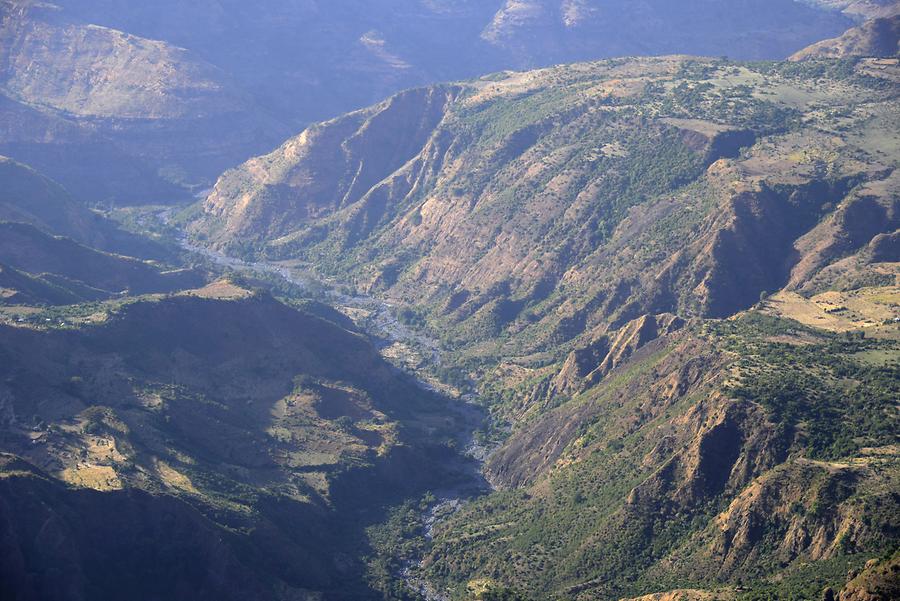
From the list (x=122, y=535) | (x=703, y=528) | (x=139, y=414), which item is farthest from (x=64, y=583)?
(x=703, y=528)

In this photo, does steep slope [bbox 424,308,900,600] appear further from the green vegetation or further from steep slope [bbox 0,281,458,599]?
steep slope [bbox 0,281,458,599]

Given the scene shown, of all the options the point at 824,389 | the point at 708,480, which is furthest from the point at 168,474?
the point at 824,389

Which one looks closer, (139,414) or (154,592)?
(154,592)

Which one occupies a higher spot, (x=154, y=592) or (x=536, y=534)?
(x=536, y=534)

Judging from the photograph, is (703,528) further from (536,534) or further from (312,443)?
(312,443)

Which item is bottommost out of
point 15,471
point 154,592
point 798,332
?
point 154,592

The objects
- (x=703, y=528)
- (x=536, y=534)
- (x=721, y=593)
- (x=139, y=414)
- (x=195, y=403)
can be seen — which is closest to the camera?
(x=721, y=593)

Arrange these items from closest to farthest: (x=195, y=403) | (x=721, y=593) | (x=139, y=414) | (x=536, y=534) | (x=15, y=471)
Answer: (x=721, y=593)
(x=15, y=471)
(x=536, y=534)
(x=139, y=414)
(x=195, y=403)

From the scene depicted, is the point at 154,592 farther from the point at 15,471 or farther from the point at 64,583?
the point at 15,471

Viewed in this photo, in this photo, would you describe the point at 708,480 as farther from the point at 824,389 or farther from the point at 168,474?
the point at 168,474
